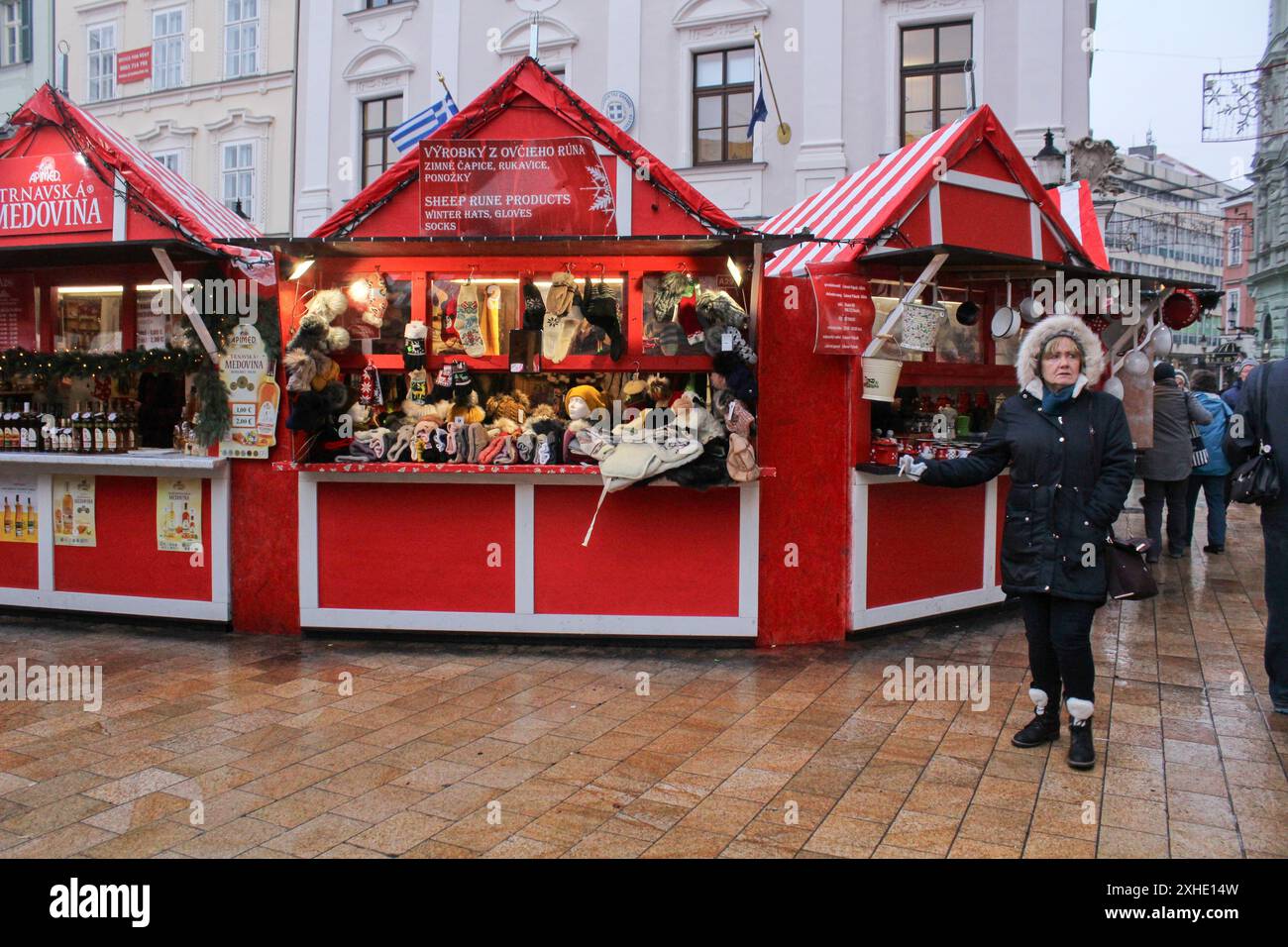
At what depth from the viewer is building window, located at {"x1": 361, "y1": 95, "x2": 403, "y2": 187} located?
60.3 ft

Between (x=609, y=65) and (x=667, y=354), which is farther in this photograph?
(x=609, y=65)

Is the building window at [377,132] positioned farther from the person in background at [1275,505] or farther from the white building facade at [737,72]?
the person in background at [1275,505]

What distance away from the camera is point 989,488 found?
793 cm

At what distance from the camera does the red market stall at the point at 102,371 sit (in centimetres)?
734

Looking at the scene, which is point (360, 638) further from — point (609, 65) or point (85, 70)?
point (85, 70)

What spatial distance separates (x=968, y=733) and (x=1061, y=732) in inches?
19.2

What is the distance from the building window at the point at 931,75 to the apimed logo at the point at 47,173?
11838 millimetres

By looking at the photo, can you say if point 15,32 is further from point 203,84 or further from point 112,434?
point 112,434

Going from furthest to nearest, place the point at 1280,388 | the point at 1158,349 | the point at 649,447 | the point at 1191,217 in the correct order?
the point at 1191,217 → the point at 1158,349 → the point at 649,447 → the point at 1280,388

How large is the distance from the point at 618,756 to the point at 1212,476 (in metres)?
9.04

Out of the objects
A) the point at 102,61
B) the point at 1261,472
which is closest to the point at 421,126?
the point at 1261,472

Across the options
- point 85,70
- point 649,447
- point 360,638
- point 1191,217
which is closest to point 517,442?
point 649,447

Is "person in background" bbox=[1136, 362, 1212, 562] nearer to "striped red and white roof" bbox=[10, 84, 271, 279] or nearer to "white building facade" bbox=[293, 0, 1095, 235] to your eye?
"white building facade" bbox=[293, 0, 1095, 235]

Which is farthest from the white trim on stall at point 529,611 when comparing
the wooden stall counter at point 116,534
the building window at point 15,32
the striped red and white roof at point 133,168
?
the building window at point 15,32
